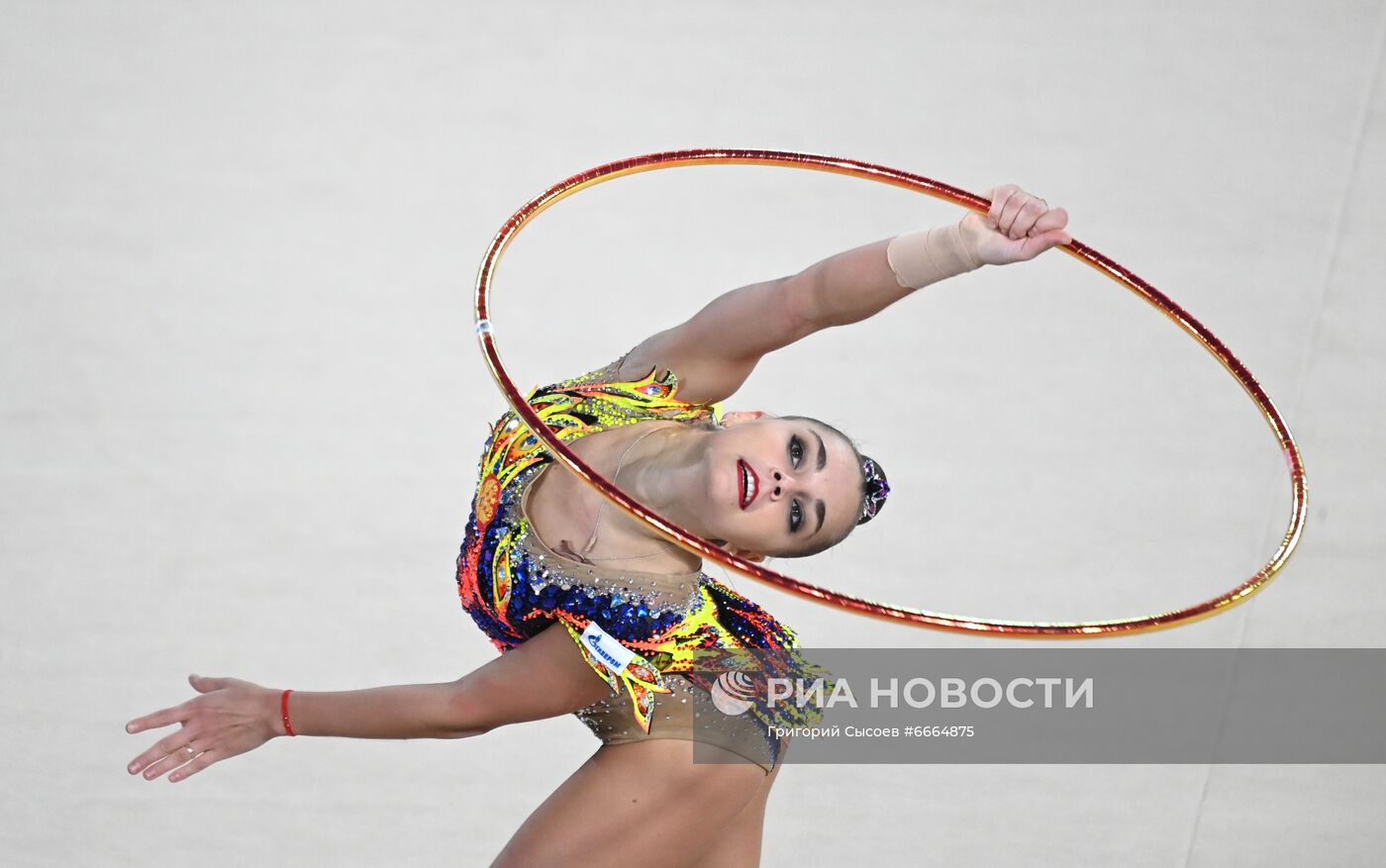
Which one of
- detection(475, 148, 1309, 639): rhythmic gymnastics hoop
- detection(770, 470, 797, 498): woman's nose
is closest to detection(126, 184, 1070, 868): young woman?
detection(770, 470, 797, 498): woman's nose

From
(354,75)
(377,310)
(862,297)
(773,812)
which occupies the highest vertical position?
(354,75)

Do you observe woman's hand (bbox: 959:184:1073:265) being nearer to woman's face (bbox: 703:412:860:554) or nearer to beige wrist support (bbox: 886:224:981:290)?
beige wrist support (bbox: 886:224:981:290)

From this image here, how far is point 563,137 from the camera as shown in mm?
3926

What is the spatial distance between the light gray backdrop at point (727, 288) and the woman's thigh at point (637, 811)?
4.37 ft

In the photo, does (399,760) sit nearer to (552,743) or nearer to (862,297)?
(552,743)

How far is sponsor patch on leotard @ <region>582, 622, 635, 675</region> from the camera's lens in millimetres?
1983

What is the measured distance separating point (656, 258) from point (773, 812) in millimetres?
1369

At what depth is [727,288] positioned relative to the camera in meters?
3.75

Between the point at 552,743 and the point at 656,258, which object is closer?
the point at 552,743

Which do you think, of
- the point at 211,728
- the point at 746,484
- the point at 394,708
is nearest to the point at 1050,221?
the point at 746,484

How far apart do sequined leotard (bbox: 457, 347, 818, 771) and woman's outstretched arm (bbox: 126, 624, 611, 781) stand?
38 millimetres

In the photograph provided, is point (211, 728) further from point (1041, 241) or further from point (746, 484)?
point (1041, 241)

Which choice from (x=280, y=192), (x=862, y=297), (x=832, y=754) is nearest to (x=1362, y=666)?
(x=832, y=754)

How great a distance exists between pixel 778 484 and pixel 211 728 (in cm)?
87
